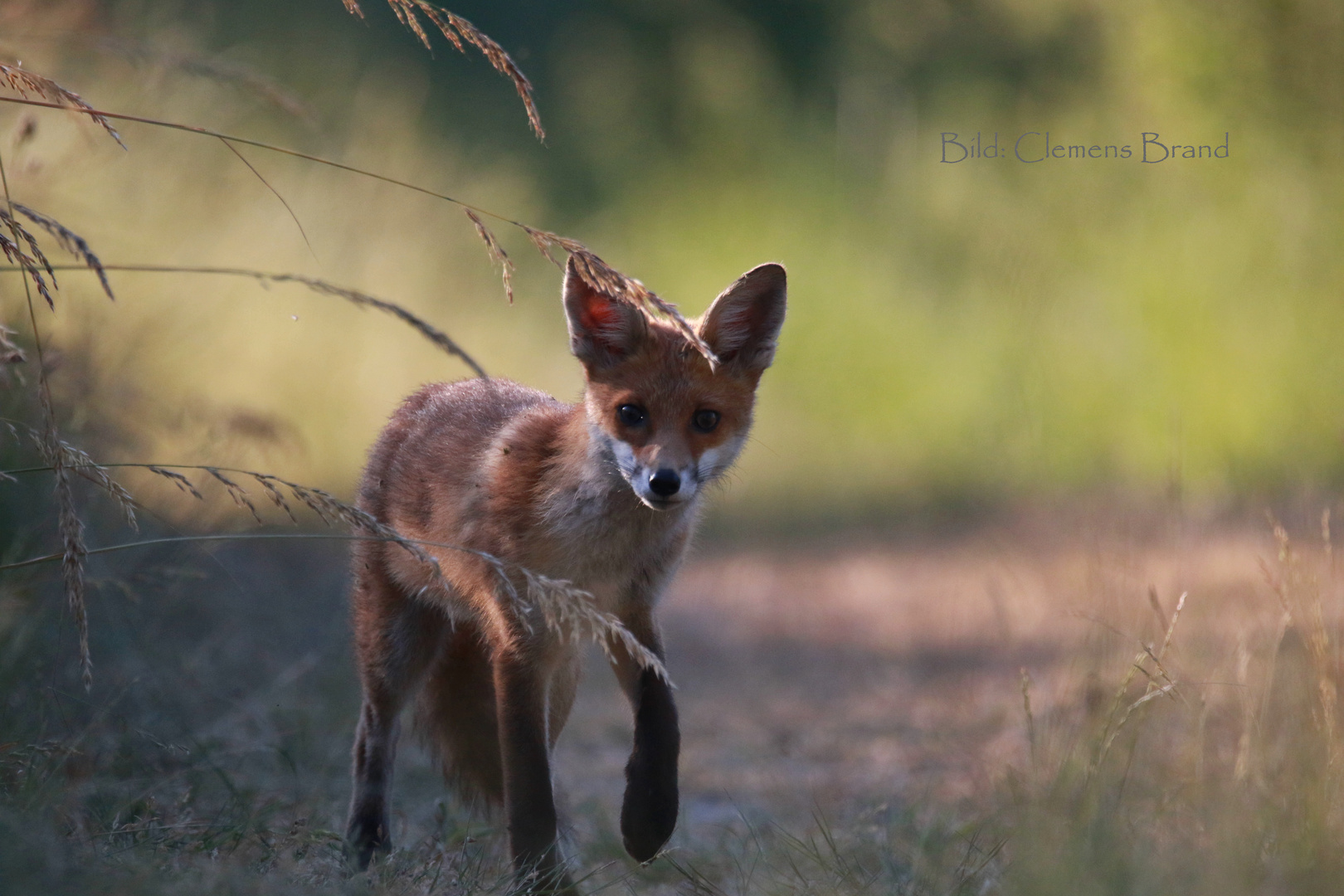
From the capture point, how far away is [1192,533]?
16.9 ft

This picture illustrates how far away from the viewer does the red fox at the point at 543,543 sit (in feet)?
11.0

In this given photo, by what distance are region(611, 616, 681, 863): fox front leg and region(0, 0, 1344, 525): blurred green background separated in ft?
10.6

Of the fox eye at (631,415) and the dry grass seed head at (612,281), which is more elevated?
the dry grass seed head at (612,281)

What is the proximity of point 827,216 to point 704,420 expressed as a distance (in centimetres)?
682

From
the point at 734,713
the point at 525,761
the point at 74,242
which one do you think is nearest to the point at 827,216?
the point at 734,713

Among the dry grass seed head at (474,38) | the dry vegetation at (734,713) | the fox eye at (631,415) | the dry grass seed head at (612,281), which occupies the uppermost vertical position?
the dry grass seed head at (474,38)

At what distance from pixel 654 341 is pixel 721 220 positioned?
6797 millimetres

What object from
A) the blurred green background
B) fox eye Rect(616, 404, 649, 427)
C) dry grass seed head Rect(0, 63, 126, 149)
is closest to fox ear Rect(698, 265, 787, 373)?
fox eye Rect(616, 404, 649, 427)

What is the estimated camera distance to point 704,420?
140 inches

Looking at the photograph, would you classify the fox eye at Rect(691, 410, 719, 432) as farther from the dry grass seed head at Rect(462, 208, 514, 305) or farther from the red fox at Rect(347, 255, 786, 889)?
the dry grass seed head at Rect(462, 208, 514, 305)

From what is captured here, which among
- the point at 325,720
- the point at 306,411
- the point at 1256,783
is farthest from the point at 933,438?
the point at 1256,783

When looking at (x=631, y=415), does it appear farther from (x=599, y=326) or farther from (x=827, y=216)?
(x=827, y=216)

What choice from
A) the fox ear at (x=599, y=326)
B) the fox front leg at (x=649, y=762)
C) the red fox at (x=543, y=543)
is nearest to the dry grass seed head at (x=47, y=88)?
the red fox at (x=543, y=543)

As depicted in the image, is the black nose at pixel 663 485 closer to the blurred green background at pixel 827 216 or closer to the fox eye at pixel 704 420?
the fox eye at pixel 704 420
